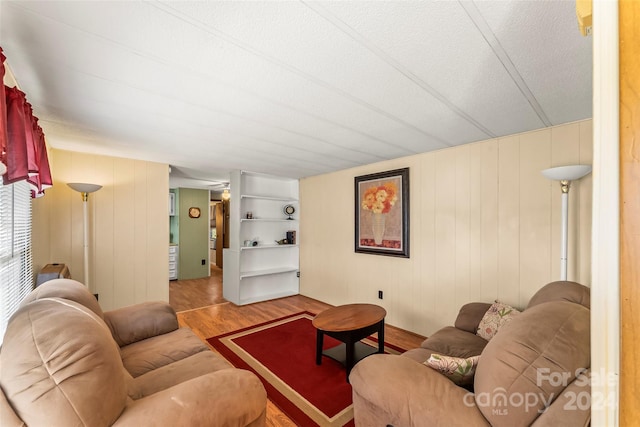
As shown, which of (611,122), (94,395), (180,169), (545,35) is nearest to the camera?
(611,122)

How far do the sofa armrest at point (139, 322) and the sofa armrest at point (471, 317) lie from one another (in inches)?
97.3

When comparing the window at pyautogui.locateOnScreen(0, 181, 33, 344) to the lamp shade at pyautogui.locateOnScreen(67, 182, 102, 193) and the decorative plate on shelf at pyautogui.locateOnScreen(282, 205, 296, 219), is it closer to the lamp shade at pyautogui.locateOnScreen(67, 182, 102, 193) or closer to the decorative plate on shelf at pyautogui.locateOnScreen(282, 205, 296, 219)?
the lamp shade at pyautogui.locateOnScreen(67, 182, 102, 193)

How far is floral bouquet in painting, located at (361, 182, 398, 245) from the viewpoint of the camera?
11.4ft

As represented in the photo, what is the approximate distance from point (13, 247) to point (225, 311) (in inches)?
103

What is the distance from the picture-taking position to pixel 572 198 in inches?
87.0

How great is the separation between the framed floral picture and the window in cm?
334

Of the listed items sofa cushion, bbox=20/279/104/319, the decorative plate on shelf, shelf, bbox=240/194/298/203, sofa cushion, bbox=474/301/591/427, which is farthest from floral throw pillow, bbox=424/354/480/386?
the decorative plate on shelf

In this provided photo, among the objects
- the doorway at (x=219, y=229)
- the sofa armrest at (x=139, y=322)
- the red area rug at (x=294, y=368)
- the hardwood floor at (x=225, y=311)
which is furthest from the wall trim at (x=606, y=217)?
the doorway at (x=219, y=229)

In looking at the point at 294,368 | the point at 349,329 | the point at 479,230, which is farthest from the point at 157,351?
the point at 479,230

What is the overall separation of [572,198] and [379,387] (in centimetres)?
229

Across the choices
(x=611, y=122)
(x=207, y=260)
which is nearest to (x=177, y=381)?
(x=611, y=122)

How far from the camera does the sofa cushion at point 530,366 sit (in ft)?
3.19

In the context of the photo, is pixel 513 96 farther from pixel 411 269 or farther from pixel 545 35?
pixel 411 269

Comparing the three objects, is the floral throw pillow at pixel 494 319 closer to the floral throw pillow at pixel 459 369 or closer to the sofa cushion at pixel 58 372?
the floral throw pillow at pixel 459 369
